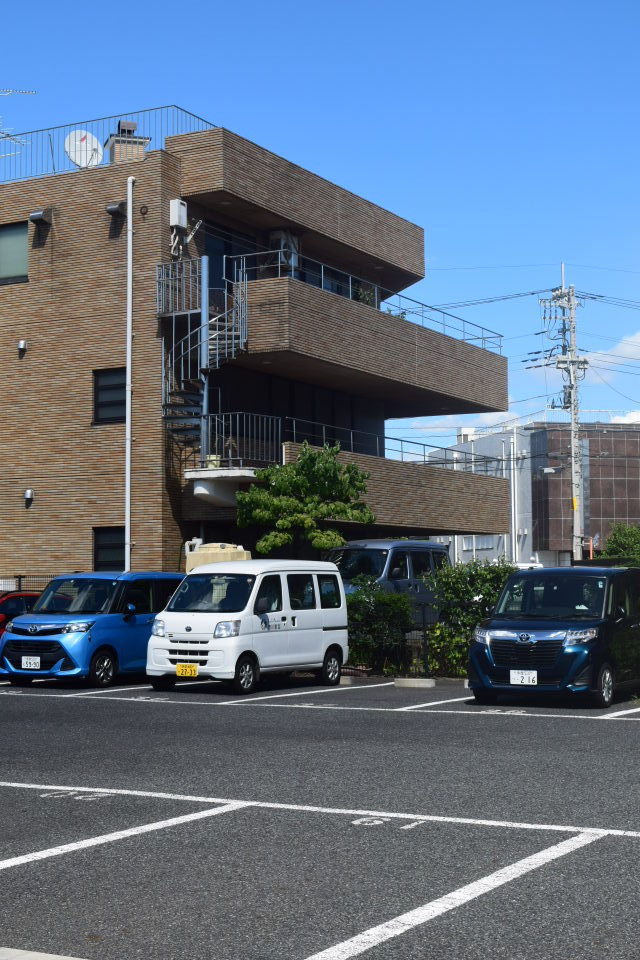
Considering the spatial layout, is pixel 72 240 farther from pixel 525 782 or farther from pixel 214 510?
pixel 525 782

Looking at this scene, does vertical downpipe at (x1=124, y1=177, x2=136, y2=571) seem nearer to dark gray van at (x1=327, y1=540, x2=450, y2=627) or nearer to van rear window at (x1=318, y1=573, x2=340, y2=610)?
dark gray van at (x1=327, y1=540, x2=450, y2=627)

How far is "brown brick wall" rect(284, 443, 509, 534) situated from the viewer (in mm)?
33938

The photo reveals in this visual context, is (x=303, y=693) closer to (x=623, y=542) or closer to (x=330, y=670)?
(x=330, y=670)

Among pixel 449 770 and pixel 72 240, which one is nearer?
pixel 449 770

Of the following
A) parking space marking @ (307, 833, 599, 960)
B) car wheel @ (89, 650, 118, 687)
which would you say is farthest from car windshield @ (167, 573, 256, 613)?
parking space marking @ (307, 833, 599, 960)

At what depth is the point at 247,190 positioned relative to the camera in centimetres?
3159

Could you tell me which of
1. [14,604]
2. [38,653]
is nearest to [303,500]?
[14,604]

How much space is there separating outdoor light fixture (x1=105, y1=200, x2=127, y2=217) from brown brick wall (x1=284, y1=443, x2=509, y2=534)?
23.5ft

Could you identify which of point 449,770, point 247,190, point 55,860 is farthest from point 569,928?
point 247,190

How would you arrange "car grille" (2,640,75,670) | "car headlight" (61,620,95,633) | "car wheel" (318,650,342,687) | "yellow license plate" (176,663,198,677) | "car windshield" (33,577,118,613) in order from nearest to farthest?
"yellow license plate" (176,663,198,677), "car grille" (2,640,75,670), "car headlight" (61,620,95,633), "car wheel" (318,650,342,687), "car windshield" (33,577,118,613)

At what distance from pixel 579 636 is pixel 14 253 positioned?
21.9m

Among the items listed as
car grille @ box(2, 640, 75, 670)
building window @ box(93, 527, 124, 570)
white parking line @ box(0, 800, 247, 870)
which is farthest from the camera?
building window @ box(93, 527, 124, 570)

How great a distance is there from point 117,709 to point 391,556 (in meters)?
10.9

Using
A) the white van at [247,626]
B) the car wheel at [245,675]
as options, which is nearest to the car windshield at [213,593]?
the white van at [247,626]
